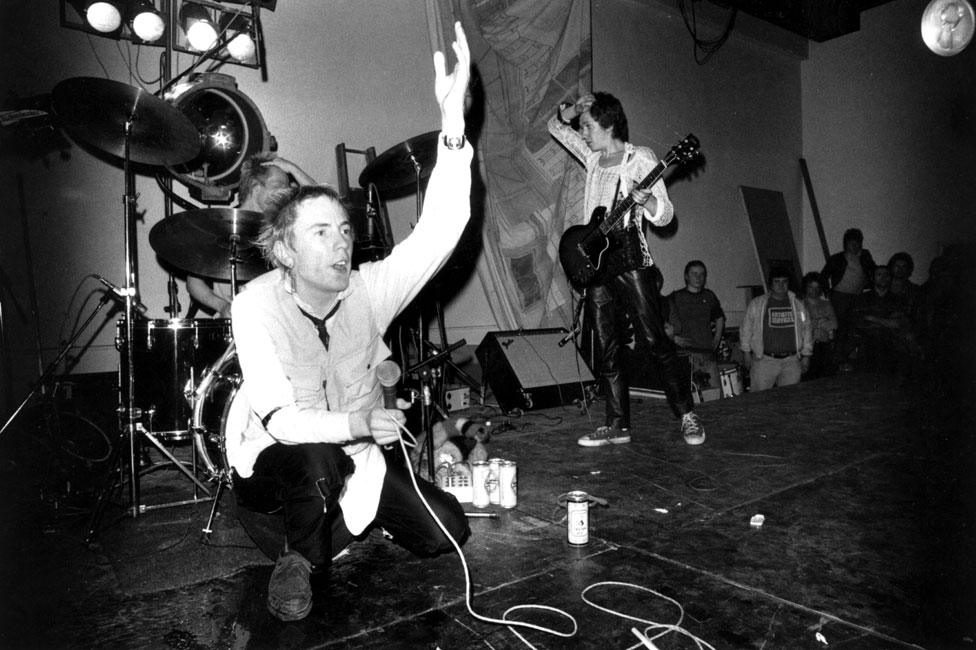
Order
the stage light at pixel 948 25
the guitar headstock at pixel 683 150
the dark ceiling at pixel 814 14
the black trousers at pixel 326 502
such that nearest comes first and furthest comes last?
the black trousers at pixel 326 502 → the guitar headstock at pixel 683 150 → the stage light at pixel 948 25 → the dark ceiling at pixel 814 14

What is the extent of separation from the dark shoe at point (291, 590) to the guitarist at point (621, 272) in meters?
2.31

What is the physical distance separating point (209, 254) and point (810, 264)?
9.66 meters

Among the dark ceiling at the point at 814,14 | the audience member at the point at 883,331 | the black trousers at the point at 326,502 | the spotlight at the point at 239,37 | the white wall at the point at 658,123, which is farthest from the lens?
the dark ceiling at the point at 814,14

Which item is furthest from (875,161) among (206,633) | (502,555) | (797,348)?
(206,633)

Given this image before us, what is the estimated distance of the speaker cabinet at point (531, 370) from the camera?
526 centimetres

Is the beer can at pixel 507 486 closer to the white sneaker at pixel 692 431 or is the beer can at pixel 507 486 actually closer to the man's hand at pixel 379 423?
the man's hand at pixel 379 423

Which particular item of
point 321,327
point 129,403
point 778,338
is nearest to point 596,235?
point 321,327

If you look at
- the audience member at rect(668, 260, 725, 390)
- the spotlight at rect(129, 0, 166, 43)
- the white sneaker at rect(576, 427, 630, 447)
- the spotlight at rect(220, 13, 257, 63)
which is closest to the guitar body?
the white sneaker at rect(576, 427, 630, 447)

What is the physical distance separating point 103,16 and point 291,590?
4.33 m

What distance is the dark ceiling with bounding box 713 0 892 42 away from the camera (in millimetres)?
9117

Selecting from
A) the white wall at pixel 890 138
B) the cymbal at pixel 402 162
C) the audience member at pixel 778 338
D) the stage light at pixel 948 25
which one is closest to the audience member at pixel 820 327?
the audience member at pixel 778 338

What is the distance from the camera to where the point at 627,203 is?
3.72 metres

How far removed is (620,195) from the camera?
3873 mm

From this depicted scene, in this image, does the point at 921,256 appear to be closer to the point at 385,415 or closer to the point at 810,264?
the point at 810,264
